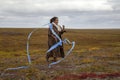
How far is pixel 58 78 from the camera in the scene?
14.7 m

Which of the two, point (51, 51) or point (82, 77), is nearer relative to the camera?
point (82, 77)

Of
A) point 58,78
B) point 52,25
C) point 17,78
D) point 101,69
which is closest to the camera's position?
point 58,78

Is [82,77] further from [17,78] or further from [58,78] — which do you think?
[17,78]

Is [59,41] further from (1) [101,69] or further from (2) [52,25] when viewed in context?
(1) [101,69]

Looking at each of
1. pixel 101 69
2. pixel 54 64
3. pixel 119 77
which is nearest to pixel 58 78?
pixel 119 77

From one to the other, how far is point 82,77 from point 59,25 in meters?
6.11

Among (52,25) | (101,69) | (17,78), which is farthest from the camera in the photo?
(52,25)

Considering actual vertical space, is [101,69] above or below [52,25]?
below

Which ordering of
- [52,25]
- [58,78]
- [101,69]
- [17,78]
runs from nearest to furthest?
[58,78]
[17,78]
[101,69]
[52,25]

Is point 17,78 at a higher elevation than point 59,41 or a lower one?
lower

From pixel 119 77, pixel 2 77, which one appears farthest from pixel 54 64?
pixel 119 77

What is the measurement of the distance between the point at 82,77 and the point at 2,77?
3995 millimetres

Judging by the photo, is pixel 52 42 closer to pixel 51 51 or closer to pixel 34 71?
pixel 51 51

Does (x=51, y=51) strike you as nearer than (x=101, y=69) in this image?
No
